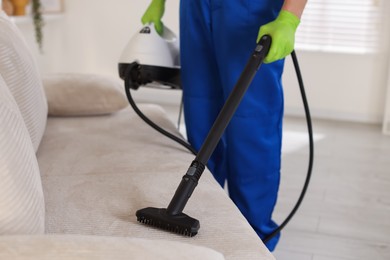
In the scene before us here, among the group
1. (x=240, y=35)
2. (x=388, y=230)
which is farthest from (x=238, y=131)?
(x=388, y=230)

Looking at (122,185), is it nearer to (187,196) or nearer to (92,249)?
(187,196)

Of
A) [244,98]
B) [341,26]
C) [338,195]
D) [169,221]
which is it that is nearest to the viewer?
[169,221]

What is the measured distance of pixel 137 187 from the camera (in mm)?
1500

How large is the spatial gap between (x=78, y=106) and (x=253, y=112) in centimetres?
63

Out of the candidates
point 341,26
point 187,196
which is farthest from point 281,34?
point 341,26

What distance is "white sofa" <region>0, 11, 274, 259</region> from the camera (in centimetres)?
99

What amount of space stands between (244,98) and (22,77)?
2.02 feet

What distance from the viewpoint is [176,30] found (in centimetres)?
384

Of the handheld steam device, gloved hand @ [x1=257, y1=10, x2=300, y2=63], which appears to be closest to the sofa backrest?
gloved hand @ [x1=257, y1=10, x2=300, y2=63]

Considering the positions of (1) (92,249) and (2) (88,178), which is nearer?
→ (1) (92,249)

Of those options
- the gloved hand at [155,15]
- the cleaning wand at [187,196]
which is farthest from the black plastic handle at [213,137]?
the gloved hand at [155,15]

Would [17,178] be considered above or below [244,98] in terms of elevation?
above

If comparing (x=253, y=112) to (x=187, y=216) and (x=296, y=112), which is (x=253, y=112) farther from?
(x=296, y=112)

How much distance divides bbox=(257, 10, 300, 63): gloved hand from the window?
2098 millimetres
